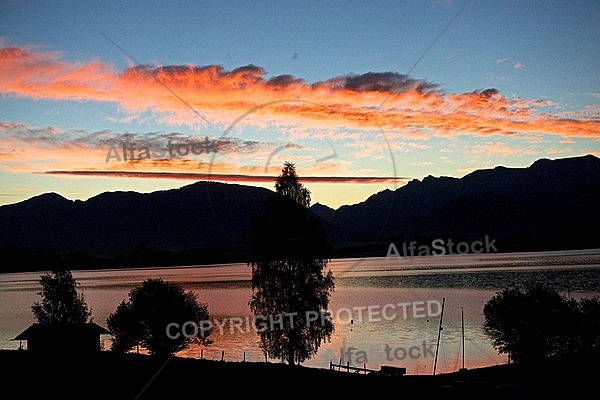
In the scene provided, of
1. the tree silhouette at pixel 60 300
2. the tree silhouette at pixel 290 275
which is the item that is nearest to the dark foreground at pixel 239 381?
the tree silhouette at pixel 290 275

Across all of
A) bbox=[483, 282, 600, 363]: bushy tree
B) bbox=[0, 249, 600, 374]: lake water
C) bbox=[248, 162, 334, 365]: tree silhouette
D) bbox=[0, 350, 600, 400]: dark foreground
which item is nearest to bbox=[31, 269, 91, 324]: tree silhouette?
bbox=[0, 249, 600, 374]: lake water

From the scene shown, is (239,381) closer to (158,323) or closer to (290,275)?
(290,275)

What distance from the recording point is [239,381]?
119ft

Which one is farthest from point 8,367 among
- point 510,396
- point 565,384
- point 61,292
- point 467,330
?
point 467,330

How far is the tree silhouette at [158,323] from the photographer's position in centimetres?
7681

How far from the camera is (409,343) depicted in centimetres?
8775

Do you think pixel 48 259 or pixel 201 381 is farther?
pixel 48 259

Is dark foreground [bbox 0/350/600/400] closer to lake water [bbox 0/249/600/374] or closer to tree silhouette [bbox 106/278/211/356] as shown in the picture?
lake water [bbox 0/249/600/374]

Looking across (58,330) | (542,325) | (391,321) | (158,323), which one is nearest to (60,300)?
(158,323)

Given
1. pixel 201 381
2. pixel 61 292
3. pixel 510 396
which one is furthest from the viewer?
pixel 61 292

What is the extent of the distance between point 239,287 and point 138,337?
111738mm

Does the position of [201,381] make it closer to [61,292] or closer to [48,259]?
[61,292]

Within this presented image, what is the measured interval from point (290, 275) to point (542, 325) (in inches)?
1684

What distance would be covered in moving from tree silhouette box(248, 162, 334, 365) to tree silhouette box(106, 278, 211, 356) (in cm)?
2693
